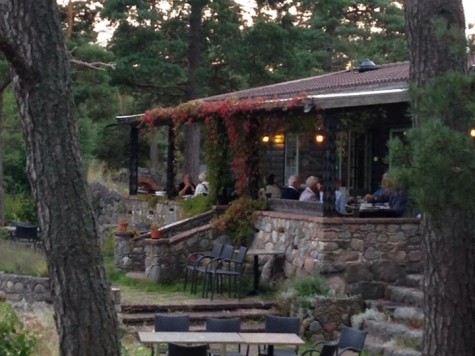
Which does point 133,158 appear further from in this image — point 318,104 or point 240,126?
point 318,104

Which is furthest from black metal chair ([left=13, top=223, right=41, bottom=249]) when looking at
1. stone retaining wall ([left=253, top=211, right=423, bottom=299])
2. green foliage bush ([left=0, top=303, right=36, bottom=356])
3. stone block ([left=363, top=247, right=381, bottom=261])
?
green foliage bush ([left=0, top=303, right=36, bottom=356])

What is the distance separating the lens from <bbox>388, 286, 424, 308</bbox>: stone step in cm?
1362

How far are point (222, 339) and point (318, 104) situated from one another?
5.82m

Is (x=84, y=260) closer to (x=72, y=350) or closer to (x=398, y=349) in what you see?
(x=72, y=350)

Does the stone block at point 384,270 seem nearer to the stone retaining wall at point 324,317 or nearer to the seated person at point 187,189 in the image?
the stone retaining wall at point 324,317

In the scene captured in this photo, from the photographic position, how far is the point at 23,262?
50.6 ft

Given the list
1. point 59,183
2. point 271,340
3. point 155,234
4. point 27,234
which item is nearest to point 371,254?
point 155,234

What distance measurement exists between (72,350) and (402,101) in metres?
8.76

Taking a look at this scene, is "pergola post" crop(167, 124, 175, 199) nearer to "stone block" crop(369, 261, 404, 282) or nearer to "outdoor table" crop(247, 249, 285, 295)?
"outdoor table" crop(247, 249, 285, 295)

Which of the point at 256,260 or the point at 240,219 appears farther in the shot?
the point at 240,219

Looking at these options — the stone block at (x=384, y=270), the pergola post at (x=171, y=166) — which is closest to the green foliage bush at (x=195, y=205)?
the pergola post at (x=171, y=166)

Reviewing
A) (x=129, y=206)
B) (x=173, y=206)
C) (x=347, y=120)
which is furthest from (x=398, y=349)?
(x=129, y=206)

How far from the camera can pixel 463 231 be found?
27.2 ft

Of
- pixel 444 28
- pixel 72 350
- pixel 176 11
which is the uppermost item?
pixel 176 11
